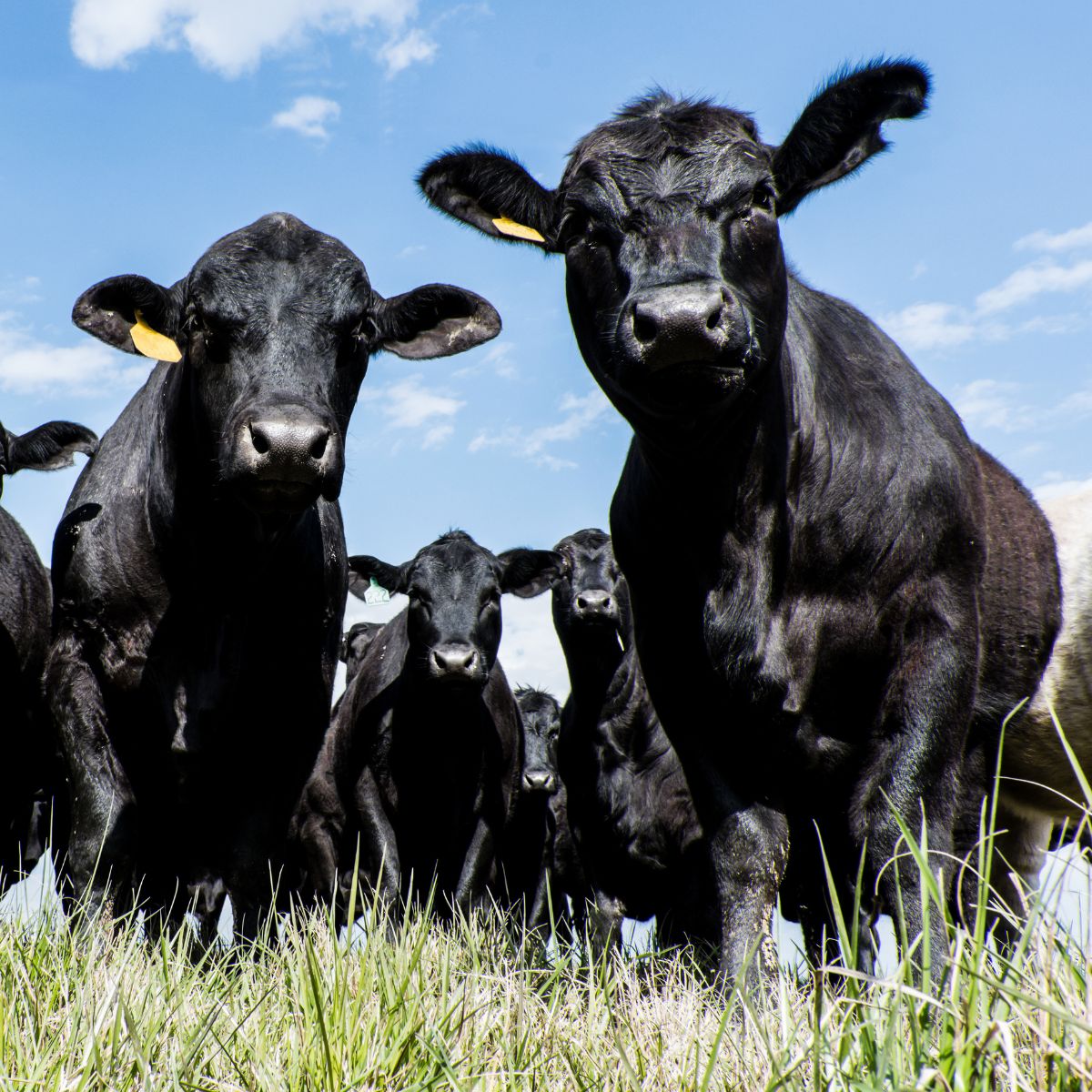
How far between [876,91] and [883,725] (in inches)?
73.9

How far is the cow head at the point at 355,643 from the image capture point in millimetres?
12344

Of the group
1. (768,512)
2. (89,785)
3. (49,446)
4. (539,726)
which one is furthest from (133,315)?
(539,726)

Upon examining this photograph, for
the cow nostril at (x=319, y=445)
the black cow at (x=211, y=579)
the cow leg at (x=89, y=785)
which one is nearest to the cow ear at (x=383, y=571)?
the black cow at (x=211, y=579)

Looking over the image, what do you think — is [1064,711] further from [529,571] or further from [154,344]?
[529,571]

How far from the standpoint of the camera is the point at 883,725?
12.2 ft

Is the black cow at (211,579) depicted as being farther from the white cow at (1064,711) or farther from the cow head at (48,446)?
the white cow at (1064,711)

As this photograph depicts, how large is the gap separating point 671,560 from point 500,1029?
1724 millimetres

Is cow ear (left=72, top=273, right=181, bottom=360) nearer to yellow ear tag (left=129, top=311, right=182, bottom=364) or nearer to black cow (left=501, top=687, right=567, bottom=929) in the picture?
yellow ear tag (left=129, top=311, right=182, bottom=364)

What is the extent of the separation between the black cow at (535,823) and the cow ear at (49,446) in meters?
3.88

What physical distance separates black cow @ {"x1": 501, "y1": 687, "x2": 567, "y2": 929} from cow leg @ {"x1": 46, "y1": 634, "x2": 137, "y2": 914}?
4786 mm

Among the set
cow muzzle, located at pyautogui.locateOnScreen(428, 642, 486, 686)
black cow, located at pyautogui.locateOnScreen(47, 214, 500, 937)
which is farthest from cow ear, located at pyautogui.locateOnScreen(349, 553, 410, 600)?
black cow, located at pyautogui.locateOnScreen(47, 214, 500, 937)

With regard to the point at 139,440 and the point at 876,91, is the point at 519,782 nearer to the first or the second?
the point at 139,440

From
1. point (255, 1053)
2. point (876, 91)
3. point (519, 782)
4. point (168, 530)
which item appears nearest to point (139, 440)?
point (168, 530)

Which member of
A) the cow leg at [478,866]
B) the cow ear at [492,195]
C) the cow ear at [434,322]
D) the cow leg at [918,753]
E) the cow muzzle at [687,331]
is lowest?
the cow leg at [478,866]
